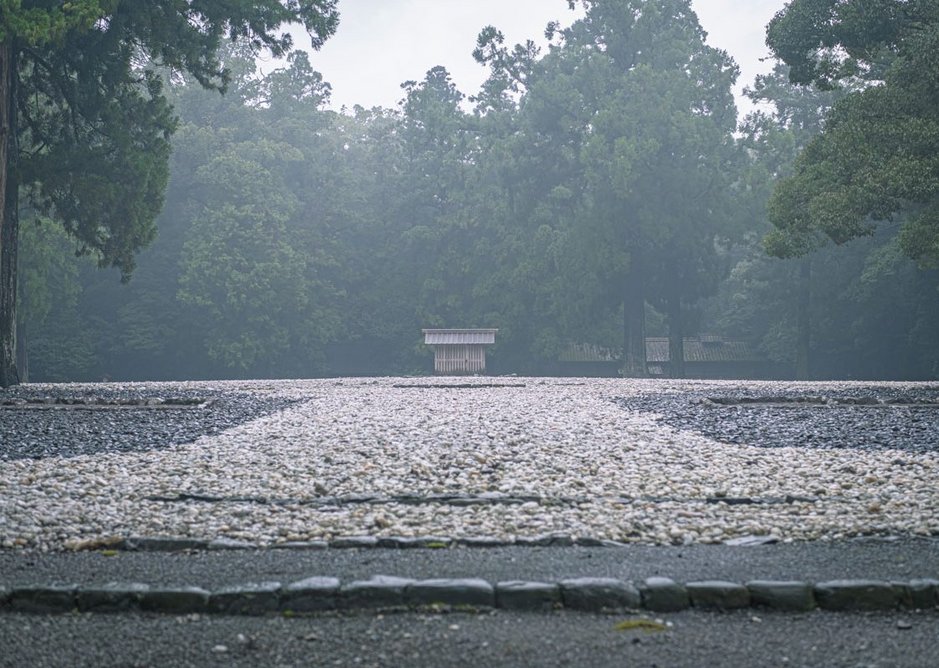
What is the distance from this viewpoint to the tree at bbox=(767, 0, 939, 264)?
1736cm

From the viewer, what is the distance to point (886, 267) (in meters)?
32.7

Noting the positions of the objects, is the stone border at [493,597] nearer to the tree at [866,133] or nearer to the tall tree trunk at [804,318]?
the tree at [866,133]

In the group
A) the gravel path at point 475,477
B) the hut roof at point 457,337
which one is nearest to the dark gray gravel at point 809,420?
the gravel path at point 475,477

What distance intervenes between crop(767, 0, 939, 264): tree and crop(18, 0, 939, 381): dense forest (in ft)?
39.6

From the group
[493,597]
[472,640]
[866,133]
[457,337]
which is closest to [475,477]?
[493,597]

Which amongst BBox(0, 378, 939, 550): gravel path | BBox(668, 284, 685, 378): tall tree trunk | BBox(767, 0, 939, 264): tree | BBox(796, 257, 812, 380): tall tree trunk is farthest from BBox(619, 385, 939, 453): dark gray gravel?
BBox(796, 257, 812, 380): tall tree trunk

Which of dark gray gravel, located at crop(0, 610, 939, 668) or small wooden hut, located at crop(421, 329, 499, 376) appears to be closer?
dark gray gravel, located at crop(0, 610, 939, 668)

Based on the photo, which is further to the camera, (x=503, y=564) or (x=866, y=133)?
(x=866, y=133)

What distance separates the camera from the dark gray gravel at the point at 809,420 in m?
9.68

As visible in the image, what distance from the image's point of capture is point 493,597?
4.06 metres

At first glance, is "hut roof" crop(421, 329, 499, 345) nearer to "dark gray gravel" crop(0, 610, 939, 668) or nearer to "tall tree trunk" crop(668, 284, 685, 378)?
"tall tree trunk" crop(668, 284, 685, 378)

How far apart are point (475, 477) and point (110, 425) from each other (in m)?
5.79

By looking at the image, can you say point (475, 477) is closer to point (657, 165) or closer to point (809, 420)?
point (809, 420)

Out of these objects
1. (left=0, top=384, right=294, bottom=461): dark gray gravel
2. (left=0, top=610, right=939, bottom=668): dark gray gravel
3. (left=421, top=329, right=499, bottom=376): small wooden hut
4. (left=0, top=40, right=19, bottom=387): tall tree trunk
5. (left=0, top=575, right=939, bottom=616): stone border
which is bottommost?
(left=0, top=610, right=939, bottom=668): dark gray gravel
